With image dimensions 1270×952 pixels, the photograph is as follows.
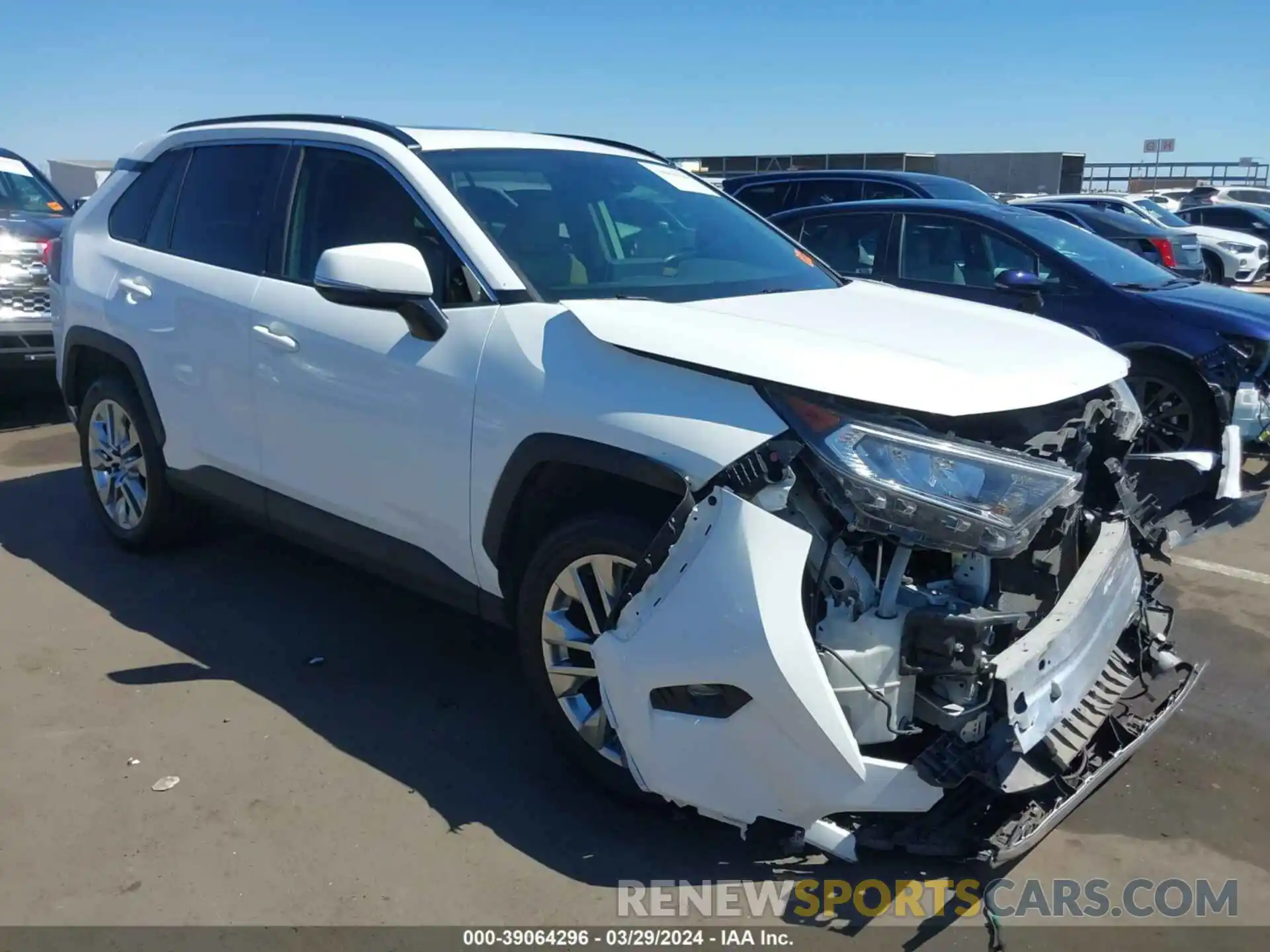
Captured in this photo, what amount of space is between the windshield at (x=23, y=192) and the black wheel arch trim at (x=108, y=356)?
15.8ft

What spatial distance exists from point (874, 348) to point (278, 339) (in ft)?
7.11

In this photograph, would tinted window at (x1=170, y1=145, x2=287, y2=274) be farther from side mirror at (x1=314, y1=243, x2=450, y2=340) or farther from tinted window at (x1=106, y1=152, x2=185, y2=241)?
side mirror at (x1=314, y1=243, x2=450, y2=340)

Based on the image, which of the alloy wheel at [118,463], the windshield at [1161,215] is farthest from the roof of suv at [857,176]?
the windshield at [1161,215]

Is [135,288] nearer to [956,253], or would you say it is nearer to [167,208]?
[167,208]

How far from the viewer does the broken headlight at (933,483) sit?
255 centimetres

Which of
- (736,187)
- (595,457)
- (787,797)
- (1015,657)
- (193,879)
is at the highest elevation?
(736,187)

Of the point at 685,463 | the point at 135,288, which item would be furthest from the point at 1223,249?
the point at 685,463

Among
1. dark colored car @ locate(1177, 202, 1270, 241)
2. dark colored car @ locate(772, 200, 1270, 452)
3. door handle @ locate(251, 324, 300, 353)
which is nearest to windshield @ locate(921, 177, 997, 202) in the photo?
dark colored car @ locate(772, 200, 1270, 452)

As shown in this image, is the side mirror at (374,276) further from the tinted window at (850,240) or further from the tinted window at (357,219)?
the tinted window at (850,240)

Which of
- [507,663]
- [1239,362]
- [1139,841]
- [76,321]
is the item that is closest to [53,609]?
[76,321]

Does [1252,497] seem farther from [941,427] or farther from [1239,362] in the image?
[1239,362]

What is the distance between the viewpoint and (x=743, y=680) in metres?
2.58

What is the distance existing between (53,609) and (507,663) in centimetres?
207

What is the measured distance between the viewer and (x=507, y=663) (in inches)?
166
